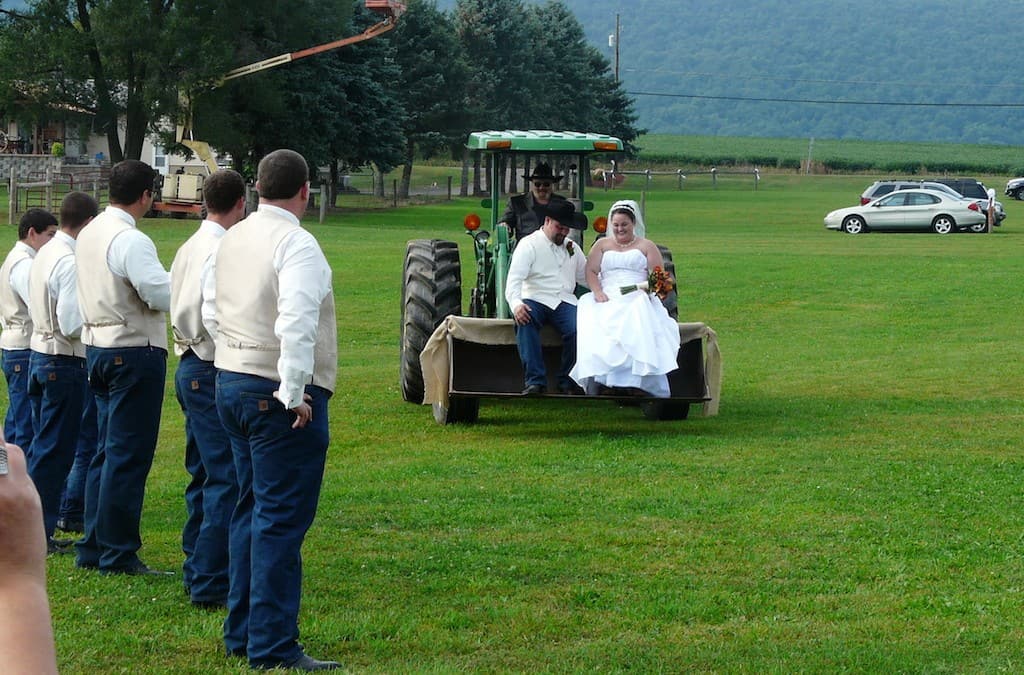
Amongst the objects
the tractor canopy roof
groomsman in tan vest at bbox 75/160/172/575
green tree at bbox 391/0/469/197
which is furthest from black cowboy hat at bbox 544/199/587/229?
green tree at bbox 391/0/469/197

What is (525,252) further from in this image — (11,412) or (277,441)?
(277,441)

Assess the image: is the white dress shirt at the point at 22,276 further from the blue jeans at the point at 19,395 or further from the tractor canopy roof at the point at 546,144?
the tractor canopy roof at the point at 546,144

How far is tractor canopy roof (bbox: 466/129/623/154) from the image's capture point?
1288 centimetres

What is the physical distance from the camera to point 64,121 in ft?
162

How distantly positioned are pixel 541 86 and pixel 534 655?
76932mm

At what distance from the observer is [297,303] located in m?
5.54

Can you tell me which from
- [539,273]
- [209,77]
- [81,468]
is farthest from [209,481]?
[209,77]

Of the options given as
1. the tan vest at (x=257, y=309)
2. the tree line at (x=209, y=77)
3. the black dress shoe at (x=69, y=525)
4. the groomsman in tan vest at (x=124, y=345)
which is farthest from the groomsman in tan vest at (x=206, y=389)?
the tree line at (x=209, y=77)

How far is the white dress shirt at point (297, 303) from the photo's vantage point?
5.48m

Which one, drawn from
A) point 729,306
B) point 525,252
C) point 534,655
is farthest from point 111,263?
point 729,306

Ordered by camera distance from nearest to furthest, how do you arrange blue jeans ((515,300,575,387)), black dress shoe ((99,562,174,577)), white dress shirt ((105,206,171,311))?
white dress shirt ((105,206,171,311))
black dress shoe ((99,562,174,577))
blue jeans ((515,300,575,387))

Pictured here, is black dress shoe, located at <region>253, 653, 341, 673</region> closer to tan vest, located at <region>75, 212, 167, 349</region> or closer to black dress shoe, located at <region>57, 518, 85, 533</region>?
tan vest, located at <region>75, 212, 167, 349</region>

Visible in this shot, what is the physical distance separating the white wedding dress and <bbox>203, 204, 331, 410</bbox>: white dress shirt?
19.2 feet

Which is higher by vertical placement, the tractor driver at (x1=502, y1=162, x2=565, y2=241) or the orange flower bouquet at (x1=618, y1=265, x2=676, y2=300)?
the tractor driver at (x1=502, y1=162, x2=565, y2=241)
